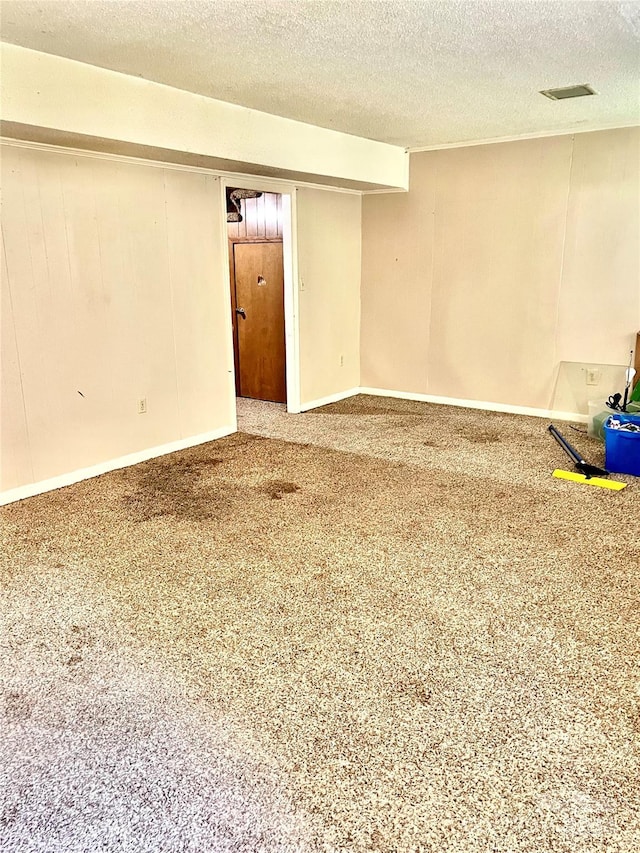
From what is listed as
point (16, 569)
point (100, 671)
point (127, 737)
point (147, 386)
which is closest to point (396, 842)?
point (127, 737)

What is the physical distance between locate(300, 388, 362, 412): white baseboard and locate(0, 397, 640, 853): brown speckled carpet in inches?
82.3

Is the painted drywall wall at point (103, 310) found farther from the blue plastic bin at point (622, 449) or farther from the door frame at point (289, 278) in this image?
the blue plastic bin at point (622, 449)

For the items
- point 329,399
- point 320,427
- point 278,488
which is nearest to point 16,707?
point 278,488

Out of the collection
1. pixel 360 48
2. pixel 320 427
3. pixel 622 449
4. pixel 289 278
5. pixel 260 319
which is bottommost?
pixel 320 427

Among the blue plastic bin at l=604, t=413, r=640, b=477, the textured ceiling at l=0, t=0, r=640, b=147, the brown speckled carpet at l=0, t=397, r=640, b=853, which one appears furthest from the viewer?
the blue plastic bin at l=604, t=413, r=640, b=477

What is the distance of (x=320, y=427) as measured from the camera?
544cm

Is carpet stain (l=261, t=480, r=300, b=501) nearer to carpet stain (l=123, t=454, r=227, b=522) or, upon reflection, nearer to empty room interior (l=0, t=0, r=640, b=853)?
empty room interior (l=0, t=0, r=640, b=853)

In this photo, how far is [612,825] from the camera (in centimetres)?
160

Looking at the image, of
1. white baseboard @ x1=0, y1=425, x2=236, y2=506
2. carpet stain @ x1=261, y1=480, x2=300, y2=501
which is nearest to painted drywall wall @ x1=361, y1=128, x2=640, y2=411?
white baseboard @ x1=0, y1=425, x2=236, y2=506

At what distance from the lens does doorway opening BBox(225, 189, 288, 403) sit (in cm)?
603

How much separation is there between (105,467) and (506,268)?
12.8 feet

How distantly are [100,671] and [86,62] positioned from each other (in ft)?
10.1

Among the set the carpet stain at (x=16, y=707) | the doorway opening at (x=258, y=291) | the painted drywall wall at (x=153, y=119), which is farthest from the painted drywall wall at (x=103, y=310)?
the carpet stain at (x=16, y=707)

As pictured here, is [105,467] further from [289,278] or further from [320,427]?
[289,278]
